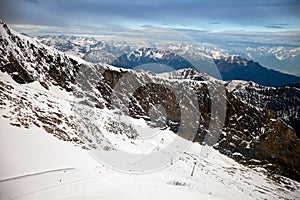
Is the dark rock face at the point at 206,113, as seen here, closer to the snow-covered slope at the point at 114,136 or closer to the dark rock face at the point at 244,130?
the dark rock face at the point at 244,130

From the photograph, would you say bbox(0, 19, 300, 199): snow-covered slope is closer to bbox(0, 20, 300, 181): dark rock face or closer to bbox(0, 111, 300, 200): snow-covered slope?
bbox(0, 111, 300, 200): snow-covered slope

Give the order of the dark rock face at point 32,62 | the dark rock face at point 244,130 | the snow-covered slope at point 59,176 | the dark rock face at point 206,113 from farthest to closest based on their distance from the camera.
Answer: the dark rock face at point 244,130 < the dark rock face at point 206,113 < the dark rock face at point 32,62 < the snow-covered slope at point 59,176

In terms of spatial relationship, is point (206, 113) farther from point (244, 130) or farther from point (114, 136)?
point (114, 136)

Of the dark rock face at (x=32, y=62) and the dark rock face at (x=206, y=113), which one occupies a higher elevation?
the dark rock face at (x=32, y=62)

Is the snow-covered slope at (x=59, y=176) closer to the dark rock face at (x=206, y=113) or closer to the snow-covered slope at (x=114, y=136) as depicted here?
the snow-covered slope at (x=114, y=136)

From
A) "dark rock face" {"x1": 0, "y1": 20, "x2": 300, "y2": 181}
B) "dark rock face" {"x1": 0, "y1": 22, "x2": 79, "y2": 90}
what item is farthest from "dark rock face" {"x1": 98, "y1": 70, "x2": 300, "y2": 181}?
"dark rock face" {"x1": 0, "y1": 22, "x2": 79, "y2": 90}

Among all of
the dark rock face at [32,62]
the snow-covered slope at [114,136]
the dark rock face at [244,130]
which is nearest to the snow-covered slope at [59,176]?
the snow-covered slope at [114,136]

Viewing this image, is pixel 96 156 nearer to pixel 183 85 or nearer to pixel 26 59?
pixel 26 59

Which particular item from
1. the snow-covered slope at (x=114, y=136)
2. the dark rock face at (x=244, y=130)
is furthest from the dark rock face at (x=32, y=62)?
the dark rock face at (x=244, y=130)

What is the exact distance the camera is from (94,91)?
6259cm

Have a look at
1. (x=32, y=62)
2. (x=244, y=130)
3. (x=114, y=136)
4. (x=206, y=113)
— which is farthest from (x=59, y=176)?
(x=244, y=130)

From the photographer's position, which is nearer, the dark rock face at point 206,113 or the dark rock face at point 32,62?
the dark rock face at point 32,62

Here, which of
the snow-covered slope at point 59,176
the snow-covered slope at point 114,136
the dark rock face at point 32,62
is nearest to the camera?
the snow-covered slope at point 59,176

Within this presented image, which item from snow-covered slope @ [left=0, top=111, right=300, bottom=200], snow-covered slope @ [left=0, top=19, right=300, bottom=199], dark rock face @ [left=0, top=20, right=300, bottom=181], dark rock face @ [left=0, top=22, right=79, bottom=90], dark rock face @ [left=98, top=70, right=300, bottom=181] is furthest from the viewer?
dark rock face @ [left=98, top=70, right=300, bottom=181]
